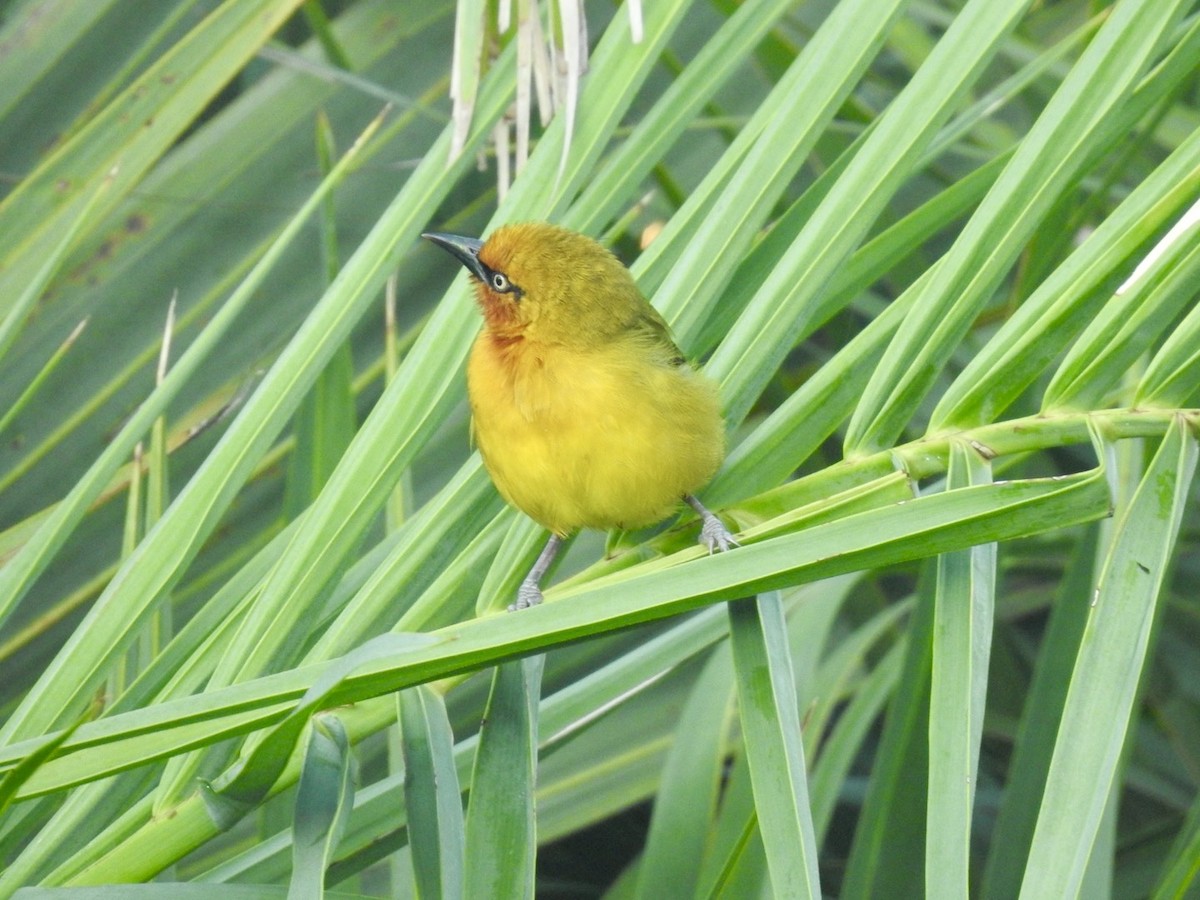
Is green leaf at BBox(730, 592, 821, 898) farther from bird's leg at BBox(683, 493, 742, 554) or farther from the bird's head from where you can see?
the bird's head

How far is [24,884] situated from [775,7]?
5.13 feet

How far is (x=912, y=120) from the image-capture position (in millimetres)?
1717

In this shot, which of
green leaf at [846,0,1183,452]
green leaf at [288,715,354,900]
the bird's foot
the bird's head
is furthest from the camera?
the bird's head

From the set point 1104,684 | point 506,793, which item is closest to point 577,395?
point 506,793

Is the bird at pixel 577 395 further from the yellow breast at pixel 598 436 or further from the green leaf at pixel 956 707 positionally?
the green leaf at pixel 956 707

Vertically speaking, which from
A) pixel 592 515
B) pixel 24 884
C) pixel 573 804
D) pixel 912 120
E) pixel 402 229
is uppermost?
pixel 402 229

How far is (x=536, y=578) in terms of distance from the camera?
1969 millimetres

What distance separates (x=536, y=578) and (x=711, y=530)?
347 mm

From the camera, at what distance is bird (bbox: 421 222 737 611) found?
1882 mm

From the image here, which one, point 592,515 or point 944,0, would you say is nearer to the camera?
point 592,515

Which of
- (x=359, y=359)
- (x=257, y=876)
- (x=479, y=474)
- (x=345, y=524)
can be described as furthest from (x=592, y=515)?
(x=359, y=359)

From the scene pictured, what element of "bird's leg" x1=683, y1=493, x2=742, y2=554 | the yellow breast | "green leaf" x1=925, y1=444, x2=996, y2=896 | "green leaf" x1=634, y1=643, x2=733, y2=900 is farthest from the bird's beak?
"green leaf" x1=925, y1=444, x2=996, y2=896

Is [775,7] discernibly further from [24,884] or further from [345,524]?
[24,884]

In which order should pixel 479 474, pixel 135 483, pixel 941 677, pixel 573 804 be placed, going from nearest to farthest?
pixel 941 677 → pixel 479 474 → pixel 135 483 → pixel 573 804
